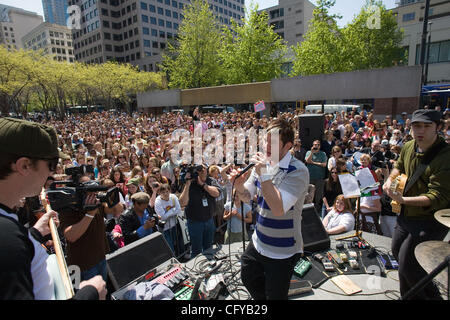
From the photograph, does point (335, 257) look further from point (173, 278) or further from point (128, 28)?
point (128, 28)

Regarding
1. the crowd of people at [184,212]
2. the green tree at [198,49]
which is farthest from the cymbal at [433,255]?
the green tree at [198,49]

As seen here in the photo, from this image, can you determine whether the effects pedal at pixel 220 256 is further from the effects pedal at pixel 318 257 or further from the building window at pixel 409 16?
the building window at pixel 409 16

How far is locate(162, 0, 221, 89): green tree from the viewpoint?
102 feet

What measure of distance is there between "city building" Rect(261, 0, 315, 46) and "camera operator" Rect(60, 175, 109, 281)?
6652 cm

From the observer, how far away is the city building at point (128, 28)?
66938mm

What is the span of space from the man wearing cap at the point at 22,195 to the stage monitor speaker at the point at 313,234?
10.6ft

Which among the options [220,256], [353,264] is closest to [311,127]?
[353,264]

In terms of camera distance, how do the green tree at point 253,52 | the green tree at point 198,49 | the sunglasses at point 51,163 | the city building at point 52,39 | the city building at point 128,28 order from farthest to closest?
the city building at point 52,39, the city building at point 128,28, the green tree at point 198,49, the green tree at point 253,52, the sunglasses at point 51,163

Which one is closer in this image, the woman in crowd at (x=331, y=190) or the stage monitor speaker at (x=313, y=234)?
the stage monitor speaker at (x=313, y=234)

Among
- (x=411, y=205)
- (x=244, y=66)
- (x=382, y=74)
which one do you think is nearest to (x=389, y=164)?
(x=411, y=205)

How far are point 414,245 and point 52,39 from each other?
121m

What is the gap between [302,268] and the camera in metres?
3.50

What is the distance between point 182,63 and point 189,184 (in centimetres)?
3148
